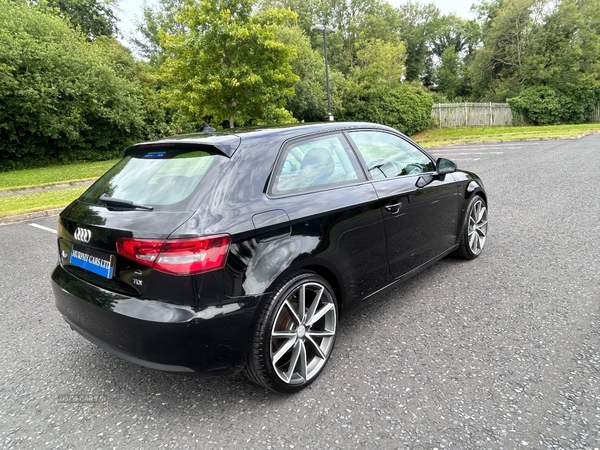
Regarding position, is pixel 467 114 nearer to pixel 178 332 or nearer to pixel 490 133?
pixel 490 133

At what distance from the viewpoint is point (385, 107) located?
27.3 m

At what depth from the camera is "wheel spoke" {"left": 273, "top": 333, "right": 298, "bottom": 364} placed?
2.21 meters

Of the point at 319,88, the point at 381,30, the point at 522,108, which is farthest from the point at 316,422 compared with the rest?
the point at 381,30

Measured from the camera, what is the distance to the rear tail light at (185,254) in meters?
1.94

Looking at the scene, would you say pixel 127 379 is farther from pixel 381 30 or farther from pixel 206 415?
pixel 381 30

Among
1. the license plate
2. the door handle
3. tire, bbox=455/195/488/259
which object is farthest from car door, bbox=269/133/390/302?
tire, bbox=455/195/488/259

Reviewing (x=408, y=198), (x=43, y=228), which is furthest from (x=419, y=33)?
(x=408, y=198)

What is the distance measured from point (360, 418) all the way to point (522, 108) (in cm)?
3405

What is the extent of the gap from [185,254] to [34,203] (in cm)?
887

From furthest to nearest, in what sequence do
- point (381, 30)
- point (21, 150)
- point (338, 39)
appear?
point (381, 30) < point (338, 39) < point (21, 150)

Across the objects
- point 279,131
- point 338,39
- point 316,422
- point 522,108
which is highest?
point 338,39

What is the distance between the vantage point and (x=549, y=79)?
31.0 m

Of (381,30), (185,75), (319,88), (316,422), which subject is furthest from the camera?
(381,30)

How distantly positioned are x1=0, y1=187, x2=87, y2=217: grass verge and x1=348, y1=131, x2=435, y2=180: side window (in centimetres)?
753
